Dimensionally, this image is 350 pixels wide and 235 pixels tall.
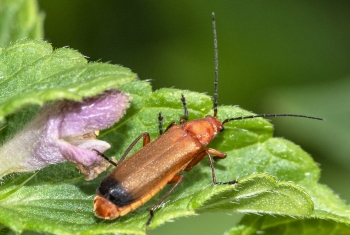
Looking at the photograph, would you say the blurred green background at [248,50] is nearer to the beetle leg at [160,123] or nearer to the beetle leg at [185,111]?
the beetle leg at [185,111]

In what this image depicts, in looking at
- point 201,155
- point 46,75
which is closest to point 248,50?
point 201,155

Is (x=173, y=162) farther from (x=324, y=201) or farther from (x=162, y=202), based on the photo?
(x=324, y=201)

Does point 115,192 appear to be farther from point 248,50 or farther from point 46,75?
point 248,50

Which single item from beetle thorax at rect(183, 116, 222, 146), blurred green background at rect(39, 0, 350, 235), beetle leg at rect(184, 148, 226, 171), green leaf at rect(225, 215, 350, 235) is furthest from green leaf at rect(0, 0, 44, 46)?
green leaf at rect(225, 215, 350, 235)

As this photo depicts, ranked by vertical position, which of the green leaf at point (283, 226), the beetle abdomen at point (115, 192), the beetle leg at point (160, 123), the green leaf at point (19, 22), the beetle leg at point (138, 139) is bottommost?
the green leaf at point (283, 226)

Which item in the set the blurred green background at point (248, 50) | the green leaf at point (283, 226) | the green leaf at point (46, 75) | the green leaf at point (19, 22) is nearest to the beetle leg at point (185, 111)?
the green leaf at point (46, 75)

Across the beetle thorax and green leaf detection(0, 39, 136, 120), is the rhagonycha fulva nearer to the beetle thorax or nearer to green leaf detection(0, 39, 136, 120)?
the beetle thorax

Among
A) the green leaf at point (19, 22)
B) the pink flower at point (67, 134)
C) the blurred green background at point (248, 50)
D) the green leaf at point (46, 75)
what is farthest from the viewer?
the blurred green background at point (248, 50)
